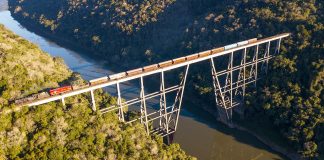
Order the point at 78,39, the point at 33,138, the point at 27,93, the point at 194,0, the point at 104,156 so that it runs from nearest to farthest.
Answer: the point at 33,138 < the point at 104,156 < the point at 27,93 < the point at 194,0 < the point at 78,39

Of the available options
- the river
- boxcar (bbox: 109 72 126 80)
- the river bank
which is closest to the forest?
the river bank

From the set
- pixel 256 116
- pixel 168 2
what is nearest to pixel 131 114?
pixel 256 116

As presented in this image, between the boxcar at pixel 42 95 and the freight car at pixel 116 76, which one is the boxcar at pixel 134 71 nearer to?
the freight car at pixel 116 76

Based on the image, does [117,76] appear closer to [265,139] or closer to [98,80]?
[98,80]

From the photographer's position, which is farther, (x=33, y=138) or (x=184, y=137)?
(x=184, y=137)

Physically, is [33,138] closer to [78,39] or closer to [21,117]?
[21,117]
